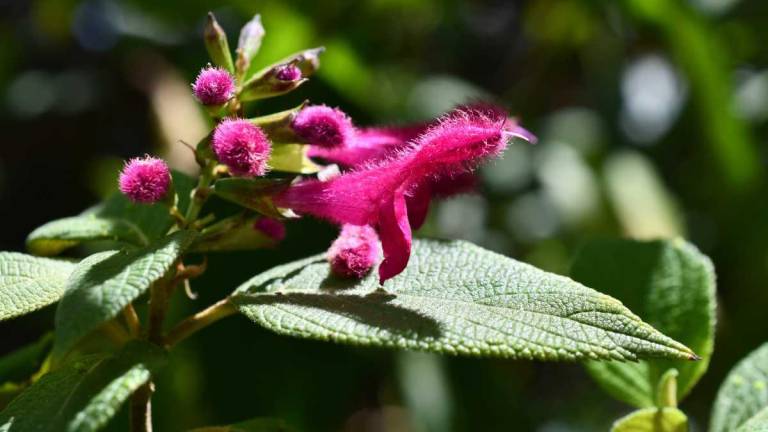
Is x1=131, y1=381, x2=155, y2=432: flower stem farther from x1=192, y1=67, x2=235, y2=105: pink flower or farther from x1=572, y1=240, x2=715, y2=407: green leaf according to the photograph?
x1=572, y1=240, x2=715, y2=407: green leaf

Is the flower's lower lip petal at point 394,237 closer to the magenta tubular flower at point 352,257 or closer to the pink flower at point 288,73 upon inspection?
the magenta tubular flower at point 352,257

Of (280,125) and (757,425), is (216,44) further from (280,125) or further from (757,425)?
(757,425)

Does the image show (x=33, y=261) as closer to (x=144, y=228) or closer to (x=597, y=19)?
(x=144, y=228)

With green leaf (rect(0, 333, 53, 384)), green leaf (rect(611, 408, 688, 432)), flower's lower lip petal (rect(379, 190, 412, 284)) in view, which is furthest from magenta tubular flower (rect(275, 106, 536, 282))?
green leaf (rect(0, 333, 53, 384))

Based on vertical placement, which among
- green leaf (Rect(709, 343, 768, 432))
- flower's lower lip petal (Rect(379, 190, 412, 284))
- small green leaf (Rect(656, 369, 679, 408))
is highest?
flower's lower lip petal (Rect(379, 190, 412, 284))

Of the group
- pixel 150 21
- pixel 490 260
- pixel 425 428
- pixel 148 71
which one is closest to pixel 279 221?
pixel 490 260

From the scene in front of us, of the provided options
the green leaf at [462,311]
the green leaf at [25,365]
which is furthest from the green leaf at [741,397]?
the green leaf at [25,365]
